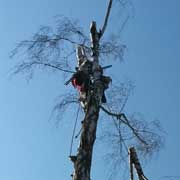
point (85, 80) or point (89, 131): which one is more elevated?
point (85, 80)

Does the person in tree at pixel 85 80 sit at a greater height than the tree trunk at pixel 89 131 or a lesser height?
greater

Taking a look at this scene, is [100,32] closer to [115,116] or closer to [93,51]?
[93,51]

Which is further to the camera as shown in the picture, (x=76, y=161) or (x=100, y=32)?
(x=100, y=32)

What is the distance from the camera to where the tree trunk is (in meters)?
6.80

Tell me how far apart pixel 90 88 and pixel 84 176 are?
1571mm

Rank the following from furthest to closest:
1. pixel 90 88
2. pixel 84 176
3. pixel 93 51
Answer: pixel 93 51
pixel 90 88
pixel 84 176

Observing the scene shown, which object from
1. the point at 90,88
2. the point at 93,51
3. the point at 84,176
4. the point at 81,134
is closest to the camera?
the point at 84,176

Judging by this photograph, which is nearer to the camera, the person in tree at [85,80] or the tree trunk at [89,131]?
the tree trunk at [89,131]

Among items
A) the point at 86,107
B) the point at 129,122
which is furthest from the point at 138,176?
the point at 86,107

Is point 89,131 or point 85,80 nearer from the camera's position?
point 89,131

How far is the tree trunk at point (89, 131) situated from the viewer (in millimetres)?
6801

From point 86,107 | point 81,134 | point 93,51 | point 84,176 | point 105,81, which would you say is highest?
point 93,51

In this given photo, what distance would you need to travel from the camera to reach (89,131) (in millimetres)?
7215

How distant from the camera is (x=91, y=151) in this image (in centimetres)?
700
